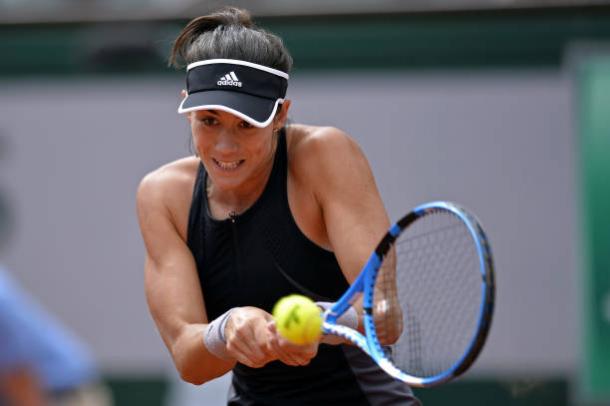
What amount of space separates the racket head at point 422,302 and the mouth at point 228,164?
41 centimetres

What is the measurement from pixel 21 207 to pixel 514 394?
2749mm

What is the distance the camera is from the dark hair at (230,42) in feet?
10.3

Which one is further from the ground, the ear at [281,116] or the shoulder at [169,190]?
the ear at [281,116]

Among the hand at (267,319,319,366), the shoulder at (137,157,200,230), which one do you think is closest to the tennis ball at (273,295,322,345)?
the hand at (267,319,319,366)

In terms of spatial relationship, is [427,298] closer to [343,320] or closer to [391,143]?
[343,320]

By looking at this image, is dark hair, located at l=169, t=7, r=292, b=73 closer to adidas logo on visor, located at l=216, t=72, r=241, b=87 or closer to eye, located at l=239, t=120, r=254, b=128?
adidas logo on visor, located at l=216, t=72, r=241, b=87

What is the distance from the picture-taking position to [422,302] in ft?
11.6

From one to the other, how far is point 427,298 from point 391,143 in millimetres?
2837

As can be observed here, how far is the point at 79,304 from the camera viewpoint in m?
6.58

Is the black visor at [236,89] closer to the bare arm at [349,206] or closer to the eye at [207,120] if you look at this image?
the eye at [207,120]

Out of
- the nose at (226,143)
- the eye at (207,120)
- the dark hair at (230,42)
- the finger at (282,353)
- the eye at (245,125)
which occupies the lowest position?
the finger at (282,353)

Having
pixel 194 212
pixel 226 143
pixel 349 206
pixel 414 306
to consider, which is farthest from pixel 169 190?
pixel 414 306

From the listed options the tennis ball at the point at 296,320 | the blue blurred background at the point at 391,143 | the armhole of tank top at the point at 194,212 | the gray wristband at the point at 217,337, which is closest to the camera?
the tennis ball at the point at 296,320

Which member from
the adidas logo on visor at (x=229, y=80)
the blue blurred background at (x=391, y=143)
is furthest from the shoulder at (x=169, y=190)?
the blue blurred background at (x=391, y=143)
